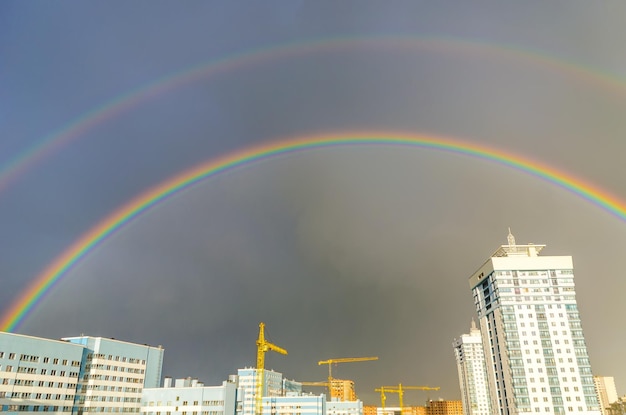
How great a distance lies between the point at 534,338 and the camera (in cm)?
10488

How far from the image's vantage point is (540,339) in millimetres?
104688

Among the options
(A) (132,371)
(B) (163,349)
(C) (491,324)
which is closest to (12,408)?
(A) (132,371)

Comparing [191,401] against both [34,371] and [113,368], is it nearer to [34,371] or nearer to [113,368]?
[113,368]

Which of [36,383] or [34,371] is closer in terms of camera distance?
[34,371]

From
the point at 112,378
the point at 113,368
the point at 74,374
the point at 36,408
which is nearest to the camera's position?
the point at 36,408

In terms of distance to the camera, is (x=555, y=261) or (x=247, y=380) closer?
(x=555, y=261)

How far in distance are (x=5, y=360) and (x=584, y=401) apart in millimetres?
116072

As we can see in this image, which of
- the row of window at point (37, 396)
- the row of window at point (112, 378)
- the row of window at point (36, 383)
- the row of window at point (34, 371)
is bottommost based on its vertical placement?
Result: the row of window at point (37, 396)

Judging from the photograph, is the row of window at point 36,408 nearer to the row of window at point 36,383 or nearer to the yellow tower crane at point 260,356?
the row of window at point 36,383

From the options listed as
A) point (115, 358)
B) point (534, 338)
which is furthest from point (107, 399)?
point (534, 338)

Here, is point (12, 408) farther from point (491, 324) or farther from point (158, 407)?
point (491, 324)

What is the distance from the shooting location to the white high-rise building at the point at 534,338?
99.2m

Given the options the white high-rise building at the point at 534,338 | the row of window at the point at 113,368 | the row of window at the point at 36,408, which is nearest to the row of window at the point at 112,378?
the row of window at the point at 113,368

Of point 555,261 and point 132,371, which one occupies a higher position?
point 555,261
